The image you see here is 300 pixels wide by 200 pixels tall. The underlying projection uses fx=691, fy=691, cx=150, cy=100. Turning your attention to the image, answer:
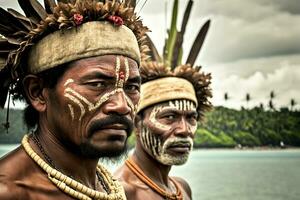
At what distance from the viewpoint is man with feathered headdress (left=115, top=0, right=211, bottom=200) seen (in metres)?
5.80

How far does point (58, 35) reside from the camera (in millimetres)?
3416

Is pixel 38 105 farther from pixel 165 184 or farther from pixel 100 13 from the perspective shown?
pixel 165 184

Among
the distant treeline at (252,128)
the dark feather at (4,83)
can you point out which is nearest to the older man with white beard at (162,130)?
the dark feather at (4,83)

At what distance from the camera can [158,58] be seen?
21.1ft

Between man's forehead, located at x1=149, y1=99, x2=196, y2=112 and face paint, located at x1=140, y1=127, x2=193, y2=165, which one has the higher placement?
man's forehead, located at x1=149, y1=99, x2=196, y2=112

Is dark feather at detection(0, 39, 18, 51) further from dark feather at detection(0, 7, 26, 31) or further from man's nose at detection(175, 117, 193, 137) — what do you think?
man's nose at detection(175, 117, 193, 137)

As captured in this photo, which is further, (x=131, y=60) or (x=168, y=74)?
(x=168, y=74)

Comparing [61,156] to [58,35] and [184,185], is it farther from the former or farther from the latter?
[184,185]

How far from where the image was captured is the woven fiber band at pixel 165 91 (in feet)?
19.5

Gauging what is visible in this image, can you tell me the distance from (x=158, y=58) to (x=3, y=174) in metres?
3.43

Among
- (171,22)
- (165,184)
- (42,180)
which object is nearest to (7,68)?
(42,180)

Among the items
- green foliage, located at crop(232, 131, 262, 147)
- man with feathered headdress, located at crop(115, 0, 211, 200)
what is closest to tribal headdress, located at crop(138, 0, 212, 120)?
man with feathered headdress, located at crop(115, 0, 211, 200)

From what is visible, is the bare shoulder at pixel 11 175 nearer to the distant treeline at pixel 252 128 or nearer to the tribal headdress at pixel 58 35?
the tribal headdress at pixel 58 35

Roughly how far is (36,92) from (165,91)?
2.66m
